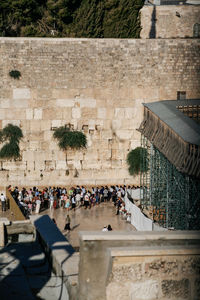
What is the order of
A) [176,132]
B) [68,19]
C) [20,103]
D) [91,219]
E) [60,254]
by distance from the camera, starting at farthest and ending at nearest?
[68,19], [20,103], [91,219], [176,132], [60,254]

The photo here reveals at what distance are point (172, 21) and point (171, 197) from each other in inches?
500

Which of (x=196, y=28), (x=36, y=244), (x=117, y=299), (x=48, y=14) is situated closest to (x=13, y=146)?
(x=48, y=14)

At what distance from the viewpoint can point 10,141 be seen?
20.5 m

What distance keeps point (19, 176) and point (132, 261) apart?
15.4m

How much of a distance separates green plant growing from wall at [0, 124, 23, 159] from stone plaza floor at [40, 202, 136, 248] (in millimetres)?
3061

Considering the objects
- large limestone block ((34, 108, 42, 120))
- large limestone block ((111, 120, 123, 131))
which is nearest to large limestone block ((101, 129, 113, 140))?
large limestone block ((111, 120, 123, 131))

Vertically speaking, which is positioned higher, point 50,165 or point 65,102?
point 65,102

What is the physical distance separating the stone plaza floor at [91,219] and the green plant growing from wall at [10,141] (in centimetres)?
306

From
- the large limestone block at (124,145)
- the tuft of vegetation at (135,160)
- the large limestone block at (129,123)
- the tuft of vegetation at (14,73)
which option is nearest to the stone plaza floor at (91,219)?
the tuft of vegetation at (135,160)

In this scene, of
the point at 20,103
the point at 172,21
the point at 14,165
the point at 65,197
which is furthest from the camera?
the point at 172,21

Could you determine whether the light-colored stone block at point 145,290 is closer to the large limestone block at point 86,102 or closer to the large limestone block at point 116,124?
the large limestone block at point 86,102

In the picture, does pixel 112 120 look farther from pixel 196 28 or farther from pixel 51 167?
pixel 196 28

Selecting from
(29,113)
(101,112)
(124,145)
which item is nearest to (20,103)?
(29,113)

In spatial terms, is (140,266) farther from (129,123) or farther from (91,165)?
(129,123)
